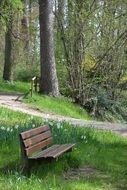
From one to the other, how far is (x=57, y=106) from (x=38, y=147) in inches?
463

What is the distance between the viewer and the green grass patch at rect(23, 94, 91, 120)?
766 inches

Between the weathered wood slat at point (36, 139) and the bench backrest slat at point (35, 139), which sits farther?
the weathered wood slat at point (36, 139)

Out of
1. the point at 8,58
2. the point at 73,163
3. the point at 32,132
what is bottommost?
the point at 73,163

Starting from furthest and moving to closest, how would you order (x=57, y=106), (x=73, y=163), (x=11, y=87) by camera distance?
(x=11, y=87) < (x=57, y=106) < (x=73, y=163)

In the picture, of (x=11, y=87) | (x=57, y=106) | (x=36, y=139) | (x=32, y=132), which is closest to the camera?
(x=32, y=132)

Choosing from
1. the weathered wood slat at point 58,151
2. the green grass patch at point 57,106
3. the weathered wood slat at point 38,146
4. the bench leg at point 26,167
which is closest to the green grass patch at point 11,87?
the green grass patch at point 57,106

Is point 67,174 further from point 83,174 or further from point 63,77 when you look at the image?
point 63,77

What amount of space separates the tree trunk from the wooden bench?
12.5 metres

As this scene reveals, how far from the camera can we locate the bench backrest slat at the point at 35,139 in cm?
790

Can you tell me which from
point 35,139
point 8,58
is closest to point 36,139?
point 35,139

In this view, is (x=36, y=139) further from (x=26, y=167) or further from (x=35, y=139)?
(x=26, y=167)

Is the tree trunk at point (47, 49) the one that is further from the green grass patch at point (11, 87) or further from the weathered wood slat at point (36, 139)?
the weathered wood slat at point (36, 139)

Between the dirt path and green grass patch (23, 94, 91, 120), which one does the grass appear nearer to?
the dirt path

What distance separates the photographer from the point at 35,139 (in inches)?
332
